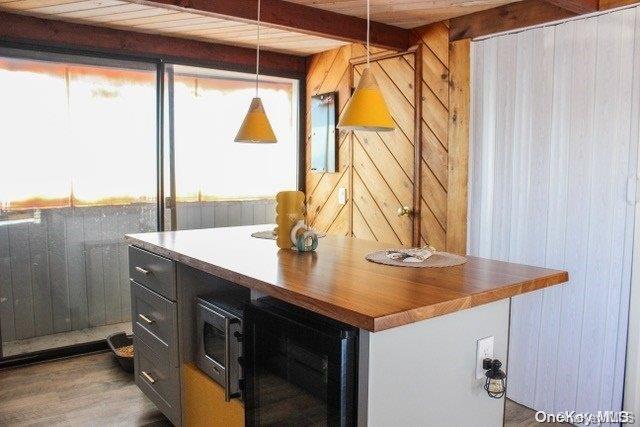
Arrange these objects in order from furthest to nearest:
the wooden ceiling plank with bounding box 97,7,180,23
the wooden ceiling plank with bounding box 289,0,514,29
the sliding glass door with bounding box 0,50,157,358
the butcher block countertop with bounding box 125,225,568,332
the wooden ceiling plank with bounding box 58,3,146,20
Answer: the sliding glass door with bounding box 0,50,157,358, the wooden ceiling plank with bounding box 97,7,180,23, the wooden ceiling plank with bounding box 58,3,146,20, the wooden ceiling plank with bounding box 289,0,514,29, the butcher block countertop with bounding box 125,225,568,332

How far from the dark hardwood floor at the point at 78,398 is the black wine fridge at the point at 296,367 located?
1129 mm

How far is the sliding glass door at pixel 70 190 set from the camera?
137 inches

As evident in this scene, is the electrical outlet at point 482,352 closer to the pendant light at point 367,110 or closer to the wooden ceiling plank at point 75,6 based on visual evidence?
the pendant light at point 367,110

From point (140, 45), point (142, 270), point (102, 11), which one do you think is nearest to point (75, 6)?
point (102, 11)

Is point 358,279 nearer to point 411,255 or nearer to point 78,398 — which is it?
point 411,255

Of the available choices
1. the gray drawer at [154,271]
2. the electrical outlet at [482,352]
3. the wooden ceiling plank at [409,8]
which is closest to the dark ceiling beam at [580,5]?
the wooden ceiling plank at [409,8]

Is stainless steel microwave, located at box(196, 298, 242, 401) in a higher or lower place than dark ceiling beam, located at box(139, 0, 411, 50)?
lower

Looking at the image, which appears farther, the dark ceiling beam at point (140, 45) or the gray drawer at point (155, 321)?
the dark ceiling beam at point (140, 45)

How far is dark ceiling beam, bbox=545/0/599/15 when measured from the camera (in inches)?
98.5

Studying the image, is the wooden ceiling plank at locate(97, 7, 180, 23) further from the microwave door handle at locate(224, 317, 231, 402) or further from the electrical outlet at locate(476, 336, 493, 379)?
the electrical outlet at locate(476, 336, 493, 379)

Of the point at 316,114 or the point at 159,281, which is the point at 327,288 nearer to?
the point at 159,281

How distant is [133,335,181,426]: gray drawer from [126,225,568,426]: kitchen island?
0.01 meters
